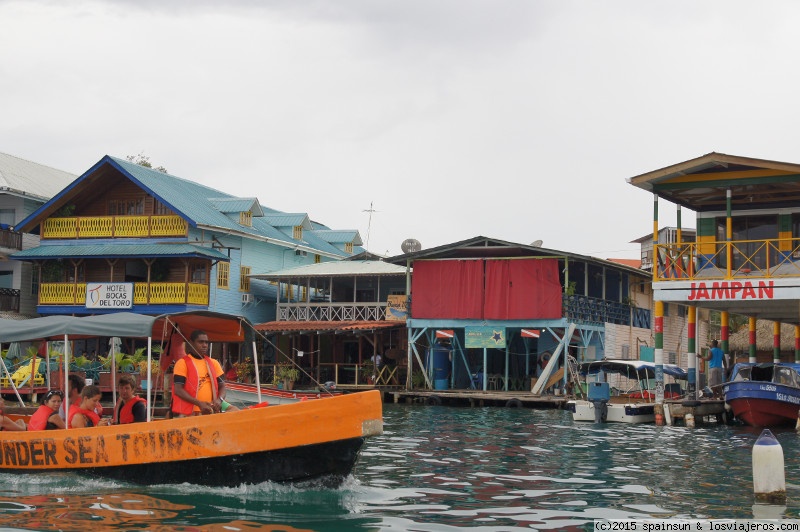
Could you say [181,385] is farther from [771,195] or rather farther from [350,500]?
[771,195]

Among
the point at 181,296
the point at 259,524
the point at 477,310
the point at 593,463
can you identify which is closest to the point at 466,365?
the point at 477,310

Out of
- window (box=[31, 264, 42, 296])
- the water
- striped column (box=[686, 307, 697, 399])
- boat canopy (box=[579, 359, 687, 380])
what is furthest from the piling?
window (box=[31, 264, 42, 296])

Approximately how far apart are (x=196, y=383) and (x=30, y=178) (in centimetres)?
3319

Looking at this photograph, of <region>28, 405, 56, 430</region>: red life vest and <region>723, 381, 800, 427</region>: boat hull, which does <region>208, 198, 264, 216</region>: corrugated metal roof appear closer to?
<region>723, 381, 800, 427</region>: boat hull

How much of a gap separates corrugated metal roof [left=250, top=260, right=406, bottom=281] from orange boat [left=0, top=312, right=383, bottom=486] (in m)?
26.4

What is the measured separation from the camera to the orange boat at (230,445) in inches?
471

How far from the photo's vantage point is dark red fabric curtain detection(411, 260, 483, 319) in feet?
121

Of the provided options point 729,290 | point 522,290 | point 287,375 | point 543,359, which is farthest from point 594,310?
point 729,290

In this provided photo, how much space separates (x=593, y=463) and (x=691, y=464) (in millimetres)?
1605

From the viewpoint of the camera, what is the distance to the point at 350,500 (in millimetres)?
12156

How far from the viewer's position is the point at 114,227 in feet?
131

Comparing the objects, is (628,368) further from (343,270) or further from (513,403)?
(343,270)

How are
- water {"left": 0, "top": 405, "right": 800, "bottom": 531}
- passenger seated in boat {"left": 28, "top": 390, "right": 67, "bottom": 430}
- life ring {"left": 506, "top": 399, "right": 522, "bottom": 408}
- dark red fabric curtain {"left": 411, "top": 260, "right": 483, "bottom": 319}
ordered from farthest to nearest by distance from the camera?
dark red fabric curtain {"left": 411, "top": 260, "right": 483, "bottom": 319}, life ring {"left": 506, "top": 399, "right": 522, "bottom": 408}, passenger seated in boat {"left": 28, "top": 390, "right": 67, "bottom": 430}, water {"left": 0, "top": 405, "right": 800, "bottom": 531}

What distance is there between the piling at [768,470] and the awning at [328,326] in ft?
85.5
